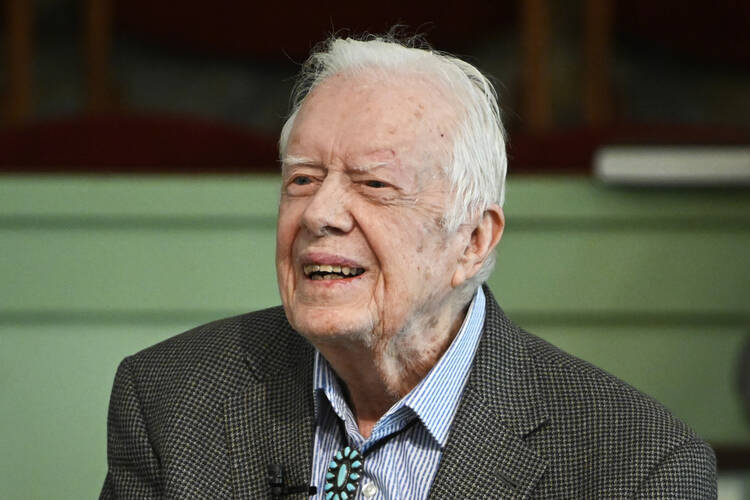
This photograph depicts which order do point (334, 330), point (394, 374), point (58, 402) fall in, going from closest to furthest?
1. point (334, 330)
2. point (394, 374)
3. point (58, 402)

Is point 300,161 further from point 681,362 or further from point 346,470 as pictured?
point 681,362

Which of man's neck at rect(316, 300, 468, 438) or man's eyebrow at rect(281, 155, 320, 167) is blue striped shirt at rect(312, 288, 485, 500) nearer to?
man's neck at rect(316, 300, 468, 438)

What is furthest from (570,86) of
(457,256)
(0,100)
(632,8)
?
(457,256)

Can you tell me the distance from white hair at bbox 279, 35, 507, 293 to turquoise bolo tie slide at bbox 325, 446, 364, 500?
301 mm

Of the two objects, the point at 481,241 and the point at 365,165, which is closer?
the point at 365,165

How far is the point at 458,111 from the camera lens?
1579 millimetres

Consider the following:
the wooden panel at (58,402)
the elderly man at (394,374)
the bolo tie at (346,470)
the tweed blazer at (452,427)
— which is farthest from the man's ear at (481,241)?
the wooden panel at (58,402)

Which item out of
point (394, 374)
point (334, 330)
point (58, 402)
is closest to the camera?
point (334, 330)

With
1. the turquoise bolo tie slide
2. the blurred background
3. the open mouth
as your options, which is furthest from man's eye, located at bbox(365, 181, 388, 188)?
the blurred background

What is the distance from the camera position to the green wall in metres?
2.69

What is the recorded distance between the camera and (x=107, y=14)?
4.18 m

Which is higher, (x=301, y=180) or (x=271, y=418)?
(x=301, y=180)

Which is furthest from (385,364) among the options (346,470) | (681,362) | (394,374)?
(681,362)

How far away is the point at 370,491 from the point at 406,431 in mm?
98
